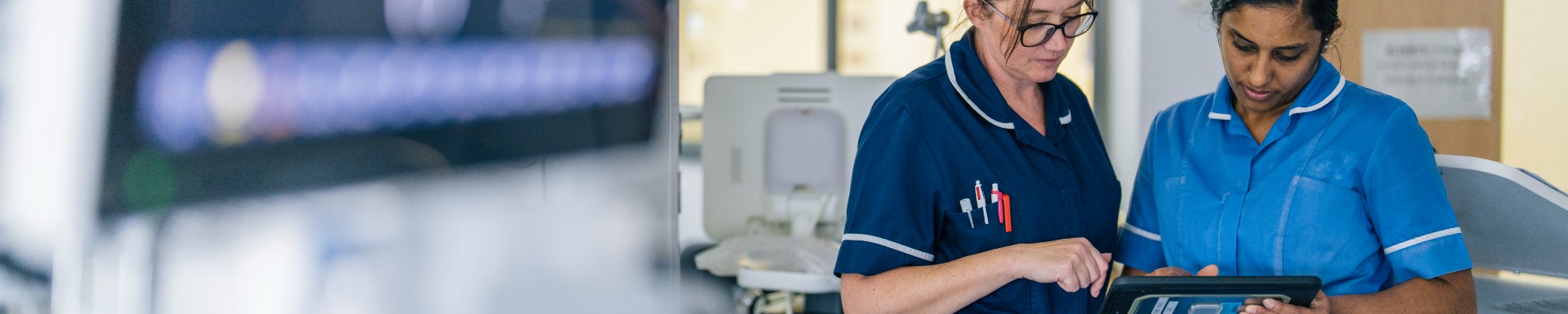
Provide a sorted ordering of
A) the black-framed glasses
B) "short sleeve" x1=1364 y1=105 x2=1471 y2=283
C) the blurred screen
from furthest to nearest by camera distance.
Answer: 1. the black-framed glasses
2. "short sleeve" x1=1364 y1=105 x2=1471 y2=283
3. the blurred screen

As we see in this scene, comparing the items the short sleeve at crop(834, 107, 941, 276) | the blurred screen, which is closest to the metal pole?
the blurred screen

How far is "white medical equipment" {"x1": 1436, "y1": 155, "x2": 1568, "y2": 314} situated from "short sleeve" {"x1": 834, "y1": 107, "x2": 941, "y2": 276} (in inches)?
25.7

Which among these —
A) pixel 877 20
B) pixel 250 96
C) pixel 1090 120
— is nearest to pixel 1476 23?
pixel 1090 120

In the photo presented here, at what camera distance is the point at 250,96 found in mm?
1027

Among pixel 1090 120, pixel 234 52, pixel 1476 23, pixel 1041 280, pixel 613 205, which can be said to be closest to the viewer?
pixel 234 52

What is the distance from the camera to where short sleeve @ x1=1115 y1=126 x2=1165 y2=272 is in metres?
1.44

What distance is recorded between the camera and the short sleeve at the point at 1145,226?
4.71ft

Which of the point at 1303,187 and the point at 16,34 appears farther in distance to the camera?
the point at 1303,187

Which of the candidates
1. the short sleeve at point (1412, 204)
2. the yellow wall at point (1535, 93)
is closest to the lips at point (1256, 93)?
the short sleeve at point (1412, 204)

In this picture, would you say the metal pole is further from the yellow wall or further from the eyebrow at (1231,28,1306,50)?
the eyebrow at (1231,28,1306,50)

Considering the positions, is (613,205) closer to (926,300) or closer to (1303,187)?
(926,300)

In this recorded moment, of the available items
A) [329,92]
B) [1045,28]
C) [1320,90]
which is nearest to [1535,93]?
[1320,90]

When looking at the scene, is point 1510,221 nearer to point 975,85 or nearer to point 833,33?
point 975,85

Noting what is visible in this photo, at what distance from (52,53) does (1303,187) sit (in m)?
1.19
